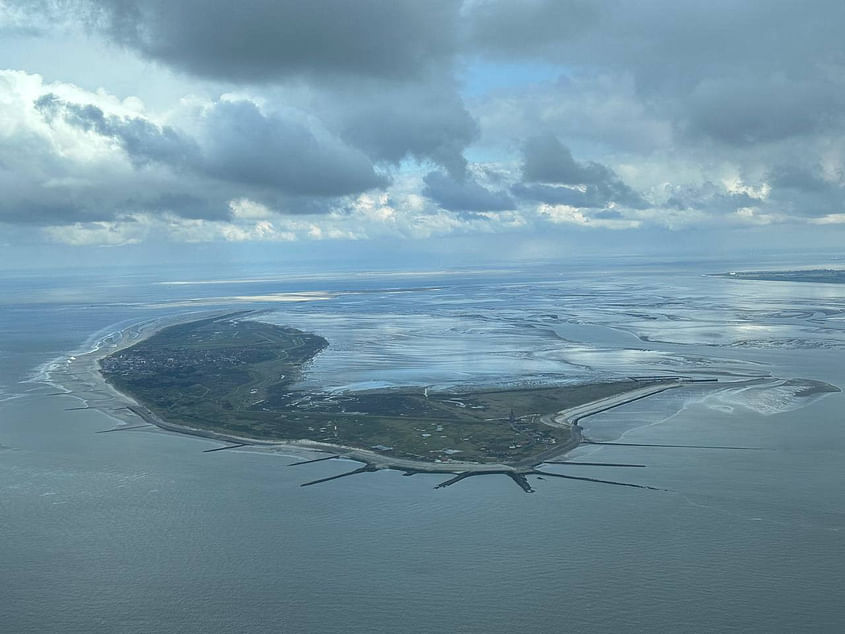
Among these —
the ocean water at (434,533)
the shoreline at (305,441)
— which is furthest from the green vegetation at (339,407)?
the ocean water at (434,533)

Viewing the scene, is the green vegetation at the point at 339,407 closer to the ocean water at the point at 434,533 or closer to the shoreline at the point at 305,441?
the shoreline at the point at 305,441

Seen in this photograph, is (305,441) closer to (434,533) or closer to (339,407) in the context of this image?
(339,407)

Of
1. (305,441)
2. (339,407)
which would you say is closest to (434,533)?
(305,441)

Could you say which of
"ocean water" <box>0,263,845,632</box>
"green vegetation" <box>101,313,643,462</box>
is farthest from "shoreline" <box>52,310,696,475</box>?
"ocean water" <box>0,263,845,632</box>

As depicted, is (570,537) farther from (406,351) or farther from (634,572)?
(406,351)

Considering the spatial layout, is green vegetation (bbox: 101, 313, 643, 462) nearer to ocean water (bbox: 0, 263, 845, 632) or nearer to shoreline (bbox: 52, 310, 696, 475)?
shoreline (bbox: 52, 310, 696, 475)

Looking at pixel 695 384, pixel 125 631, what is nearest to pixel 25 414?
pixel 125 631

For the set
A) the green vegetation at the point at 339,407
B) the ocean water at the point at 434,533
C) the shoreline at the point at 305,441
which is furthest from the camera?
the green vegetation at the point at 339,407
